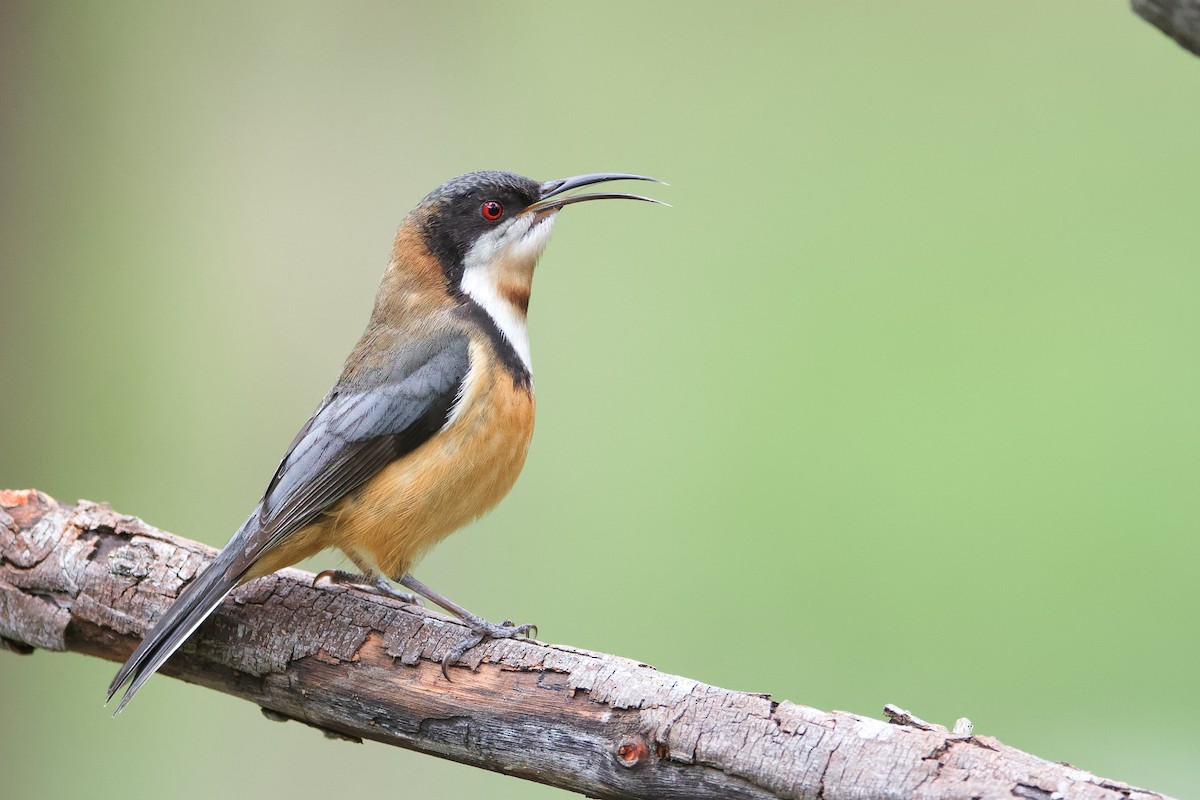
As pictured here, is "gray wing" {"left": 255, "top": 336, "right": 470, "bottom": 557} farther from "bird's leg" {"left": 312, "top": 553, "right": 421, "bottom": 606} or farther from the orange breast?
"bird's leg" {"left": 312, "top": 553, "right": 421, "bottom": 606}

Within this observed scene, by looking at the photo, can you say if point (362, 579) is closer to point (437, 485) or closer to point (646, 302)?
point (437, 485)

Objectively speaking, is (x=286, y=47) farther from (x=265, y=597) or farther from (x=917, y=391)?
(x=265, y=597)

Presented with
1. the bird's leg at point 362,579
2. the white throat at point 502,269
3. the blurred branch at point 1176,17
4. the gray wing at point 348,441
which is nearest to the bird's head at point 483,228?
the white throat at point 502,269

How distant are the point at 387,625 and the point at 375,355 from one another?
38.8 inches

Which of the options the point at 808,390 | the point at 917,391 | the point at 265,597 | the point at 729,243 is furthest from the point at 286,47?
the point at 265,597

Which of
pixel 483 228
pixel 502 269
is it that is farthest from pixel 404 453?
pixel 483 228

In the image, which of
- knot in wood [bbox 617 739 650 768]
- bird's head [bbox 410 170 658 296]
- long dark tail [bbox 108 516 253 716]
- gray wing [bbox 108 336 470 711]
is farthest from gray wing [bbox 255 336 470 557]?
knot in wood [bbox 617 739 650 768]

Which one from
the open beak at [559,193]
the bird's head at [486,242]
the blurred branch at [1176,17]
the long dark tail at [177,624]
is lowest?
the long dark tail at [177,624]

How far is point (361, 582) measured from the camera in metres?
4.29

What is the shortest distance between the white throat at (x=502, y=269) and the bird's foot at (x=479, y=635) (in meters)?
1.06

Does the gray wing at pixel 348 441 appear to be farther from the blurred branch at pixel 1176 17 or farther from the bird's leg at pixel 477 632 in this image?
the blurred branch at pixel 1176 17

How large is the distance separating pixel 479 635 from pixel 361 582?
0.75 metres

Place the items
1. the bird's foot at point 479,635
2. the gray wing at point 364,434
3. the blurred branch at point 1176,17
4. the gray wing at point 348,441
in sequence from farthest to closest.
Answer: the gray wing at point 364,434 → the gray wing at point 348,441 → the bird's foot at point 479,635 → the blurred branch at point 1176,17

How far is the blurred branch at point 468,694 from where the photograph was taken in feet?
9.61
